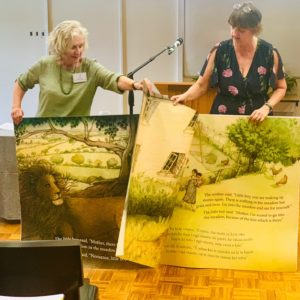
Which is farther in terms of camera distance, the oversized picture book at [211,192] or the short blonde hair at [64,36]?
the short blonde hair at [64,36]

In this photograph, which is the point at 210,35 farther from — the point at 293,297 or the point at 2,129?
the point at 293,297

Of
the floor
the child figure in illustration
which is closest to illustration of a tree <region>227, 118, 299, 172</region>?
the child figure in illustration

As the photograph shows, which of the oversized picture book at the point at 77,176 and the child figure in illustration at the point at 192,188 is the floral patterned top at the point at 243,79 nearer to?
the child figure in illustration at the point at 192,188

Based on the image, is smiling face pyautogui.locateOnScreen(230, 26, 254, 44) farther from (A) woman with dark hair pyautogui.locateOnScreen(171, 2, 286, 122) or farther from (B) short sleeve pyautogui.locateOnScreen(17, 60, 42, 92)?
(B) short sleeve pyautogui.locateOnScreen(17, 60, 42, 92)

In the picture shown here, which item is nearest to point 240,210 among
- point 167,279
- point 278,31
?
point 167,279

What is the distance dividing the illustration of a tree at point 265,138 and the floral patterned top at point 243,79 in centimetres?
22

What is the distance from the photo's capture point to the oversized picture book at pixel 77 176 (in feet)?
9.71

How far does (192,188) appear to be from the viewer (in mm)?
3027

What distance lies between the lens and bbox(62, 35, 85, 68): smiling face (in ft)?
9.98

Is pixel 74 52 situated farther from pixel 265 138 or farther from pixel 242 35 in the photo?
pixel 265 138

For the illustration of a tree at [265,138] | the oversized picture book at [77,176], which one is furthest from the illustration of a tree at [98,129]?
the illustration of a tree at [265,138]

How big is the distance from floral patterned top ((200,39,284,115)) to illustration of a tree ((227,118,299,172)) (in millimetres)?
218

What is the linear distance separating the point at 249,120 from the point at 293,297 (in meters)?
0.91

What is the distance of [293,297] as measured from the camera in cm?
280
